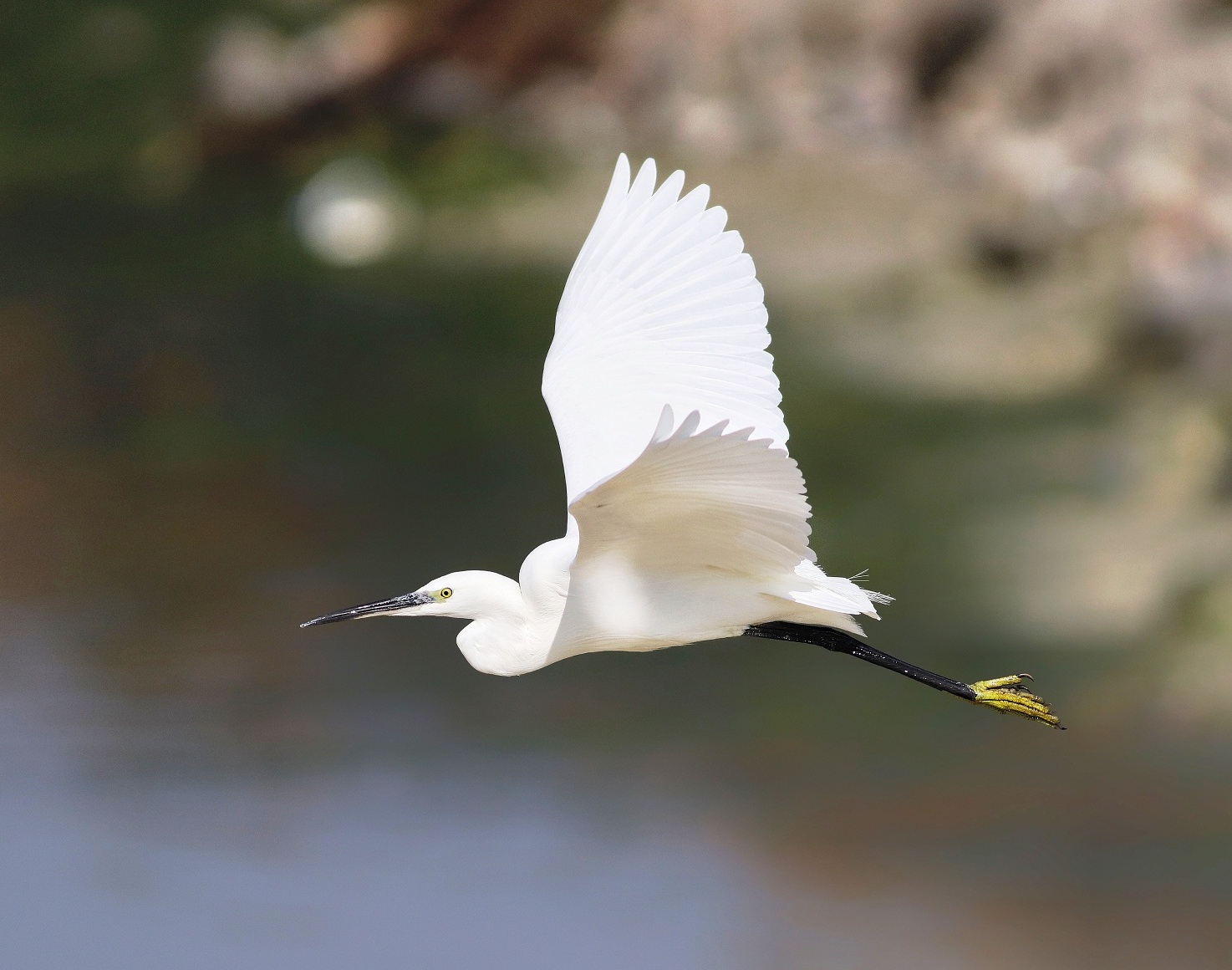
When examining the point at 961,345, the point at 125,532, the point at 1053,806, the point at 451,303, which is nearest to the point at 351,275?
the point at 451,303

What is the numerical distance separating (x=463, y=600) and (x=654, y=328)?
1.97 ft

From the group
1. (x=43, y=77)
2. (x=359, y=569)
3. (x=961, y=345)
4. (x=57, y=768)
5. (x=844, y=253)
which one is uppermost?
(x=43, y=77)

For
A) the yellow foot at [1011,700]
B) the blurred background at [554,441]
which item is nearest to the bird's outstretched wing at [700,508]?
the yellow foot at [1011,700]

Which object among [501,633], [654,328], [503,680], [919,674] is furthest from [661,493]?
[503,680]

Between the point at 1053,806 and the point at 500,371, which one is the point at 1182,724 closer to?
the point at 1053,806

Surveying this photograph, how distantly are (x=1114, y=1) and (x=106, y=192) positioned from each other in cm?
631

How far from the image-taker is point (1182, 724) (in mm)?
7883

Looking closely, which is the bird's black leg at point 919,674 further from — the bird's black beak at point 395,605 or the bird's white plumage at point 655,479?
the bird's black beak at point 395,605

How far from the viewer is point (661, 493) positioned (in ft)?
8.96

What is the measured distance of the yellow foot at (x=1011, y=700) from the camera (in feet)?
11.3

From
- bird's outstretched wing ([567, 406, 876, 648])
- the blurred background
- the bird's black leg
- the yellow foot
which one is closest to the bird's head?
bird's outstretched wing ([567, 406, 876, 648])

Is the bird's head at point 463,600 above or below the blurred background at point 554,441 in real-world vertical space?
below

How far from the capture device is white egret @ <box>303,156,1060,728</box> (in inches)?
109

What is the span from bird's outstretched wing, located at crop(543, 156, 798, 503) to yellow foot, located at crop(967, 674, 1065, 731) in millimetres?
643
